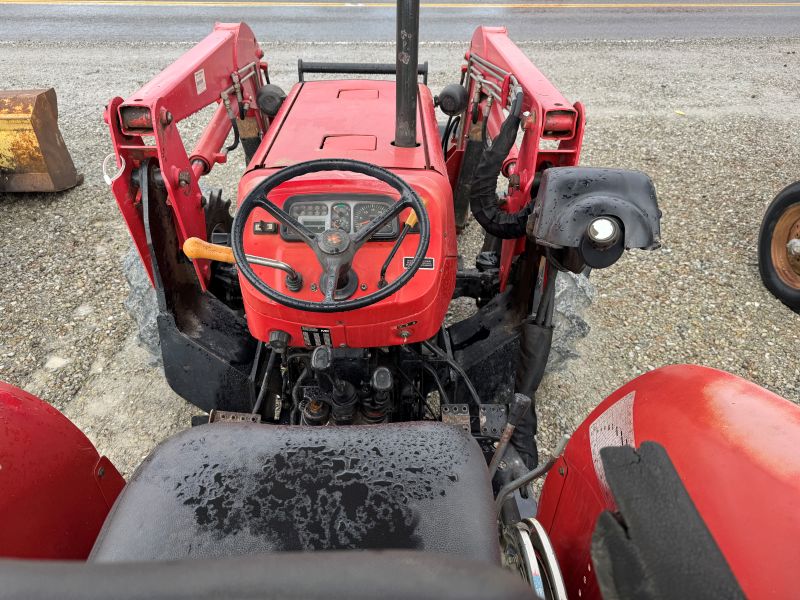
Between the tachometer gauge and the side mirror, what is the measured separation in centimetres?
59

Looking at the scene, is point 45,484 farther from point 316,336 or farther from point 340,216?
point 340,216

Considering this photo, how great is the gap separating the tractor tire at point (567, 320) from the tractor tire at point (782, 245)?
45.7 inches

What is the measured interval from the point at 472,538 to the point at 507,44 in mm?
2514

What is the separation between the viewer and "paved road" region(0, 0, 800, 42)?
320 inches

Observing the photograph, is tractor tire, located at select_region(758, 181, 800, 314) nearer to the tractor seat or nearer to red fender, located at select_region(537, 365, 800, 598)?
red fender, located at select_region(537, 365, 800, 598)

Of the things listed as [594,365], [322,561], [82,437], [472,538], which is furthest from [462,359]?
[322,561]

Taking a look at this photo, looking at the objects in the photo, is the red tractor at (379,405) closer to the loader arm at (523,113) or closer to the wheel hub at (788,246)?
the loader arm at (523,113)

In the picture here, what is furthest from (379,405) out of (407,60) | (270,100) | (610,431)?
(270,100)

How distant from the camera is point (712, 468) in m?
0.93

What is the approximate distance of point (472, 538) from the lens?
111cm

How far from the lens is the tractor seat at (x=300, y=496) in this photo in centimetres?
108

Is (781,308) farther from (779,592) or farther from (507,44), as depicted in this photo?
(779,592)

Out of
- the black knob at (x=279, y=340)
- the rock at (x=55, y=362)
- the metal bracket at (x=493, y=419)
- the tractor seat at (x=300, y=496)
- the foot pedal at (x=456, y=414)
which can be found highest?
the tractor seat at (x=300, y=496)

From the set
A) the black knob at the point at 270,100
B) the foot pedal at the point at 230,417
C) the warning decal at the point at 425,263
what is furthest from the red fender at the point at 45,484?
the black knob at the point at 270,100
